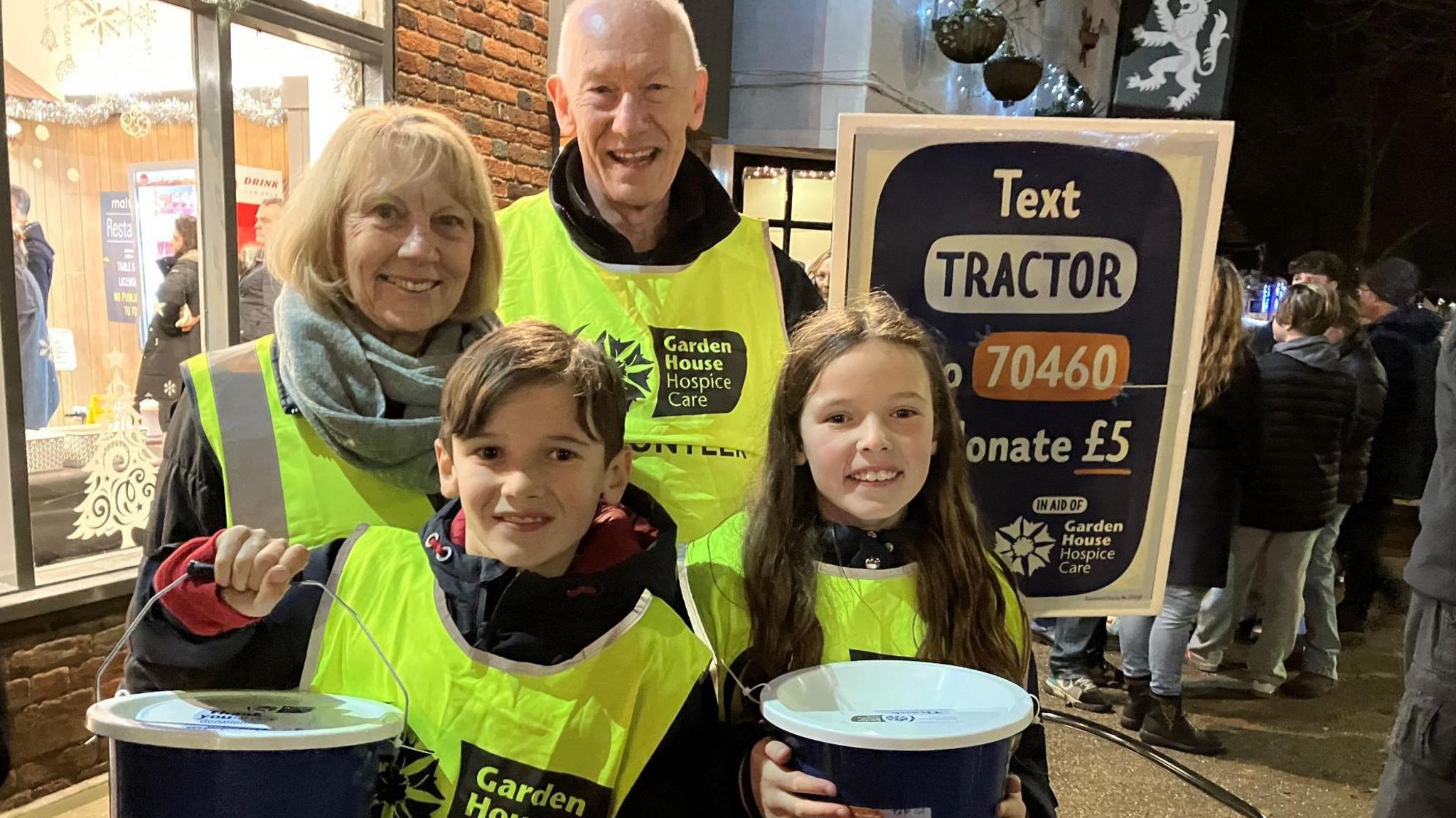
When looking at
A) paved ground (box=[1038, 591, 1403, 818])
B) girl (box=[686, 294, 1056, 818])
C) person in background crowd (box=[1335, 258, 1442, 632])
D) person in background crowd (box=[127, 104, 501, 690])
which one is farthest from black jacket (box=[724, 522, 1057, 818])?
person in background crowd (box=[1335, 258, 1442, 632])

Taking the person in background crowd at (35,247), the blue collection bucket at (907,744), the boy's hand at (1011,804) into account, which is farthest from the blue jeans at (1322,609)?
the person in background crowd at (35,247)

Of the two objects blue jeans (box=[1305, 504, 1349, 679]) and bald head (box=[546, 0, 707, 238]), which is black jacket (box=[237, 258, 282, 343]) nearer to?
bald head (box=[546, 0, 707, 238])

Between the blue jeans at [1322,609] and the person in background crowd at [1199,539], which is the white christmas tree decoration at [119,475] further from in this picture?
the blue jeans at [1322,609]

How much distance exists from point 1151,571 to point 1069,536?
0.21 meters

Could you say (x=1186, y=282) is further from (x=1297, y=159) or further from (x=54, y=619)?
(x=1297, y=159)

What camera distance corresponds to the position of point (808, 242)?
29.3 feet

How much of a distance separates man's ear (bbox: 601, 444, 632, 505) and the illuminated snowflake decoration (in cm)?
93

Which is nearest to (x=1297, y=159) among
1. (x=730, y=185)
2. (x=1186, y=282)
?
(x=730, y=185)

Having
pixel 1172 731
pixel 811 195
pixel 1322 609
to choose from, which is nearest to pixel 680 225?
pixel 1172 731

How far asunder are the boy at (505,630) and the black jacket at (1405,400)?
18.0 ft

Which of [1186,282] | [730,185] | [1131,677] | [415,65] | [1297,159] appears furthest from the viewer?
[1297,159]

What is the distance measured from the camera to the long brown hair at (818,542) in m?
1.37

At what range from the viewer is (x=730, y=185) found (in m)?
8.35

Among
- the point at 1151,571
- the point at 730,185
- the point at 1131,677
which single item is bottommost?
the point at 1131,677
